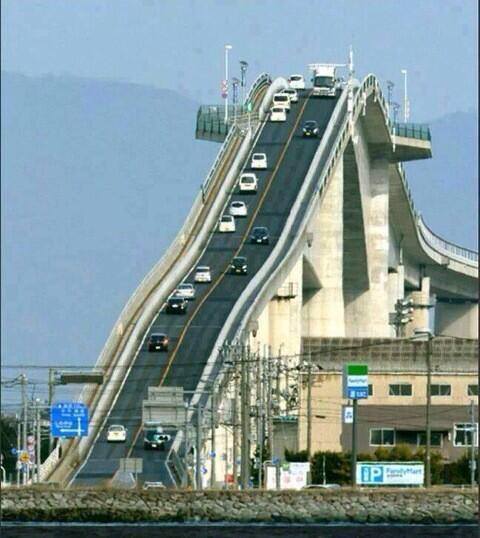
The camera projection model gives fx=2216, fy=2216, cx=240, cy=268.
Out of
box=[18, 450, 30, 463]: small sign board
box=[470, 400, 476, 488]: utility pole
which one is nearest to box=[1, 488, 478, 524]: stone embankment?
box=[470, 400, 476, 488]: utility pole

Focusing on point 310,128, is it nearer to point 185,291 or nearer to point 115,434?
point 185,291

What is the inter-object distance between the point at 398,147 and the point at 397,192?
21.0 ft

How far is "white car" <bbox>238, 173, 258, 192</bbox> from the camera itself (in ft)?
376

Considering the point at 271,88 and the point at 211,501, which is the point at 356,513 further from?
the point at 271,88

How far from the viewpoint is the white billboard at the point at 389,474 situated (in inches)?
2803

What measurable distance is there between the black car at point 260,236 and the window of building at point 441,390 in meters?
11.7

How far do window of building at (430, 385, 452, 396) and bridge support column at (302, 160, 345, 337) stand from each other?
11.9m

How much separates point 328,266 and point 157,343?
28487 mm

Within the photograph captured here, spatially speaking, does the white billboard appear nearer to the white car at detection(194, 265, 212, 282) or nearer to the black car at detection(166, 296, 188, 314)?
the black car at detection(166, 296, 188, 314)

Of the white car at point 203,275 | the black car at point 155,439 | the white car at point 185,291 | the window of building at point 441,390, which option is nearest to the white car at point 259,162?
the white car at point 203,275

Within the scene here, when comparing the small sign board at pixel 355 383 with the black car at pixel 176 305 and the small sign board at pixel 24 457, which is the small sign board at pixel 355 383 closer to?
the small sign board at pixel 24 457

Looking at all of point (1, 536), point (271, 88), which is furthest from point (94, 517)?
point (271, 88)

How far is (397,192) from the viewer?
14062cm

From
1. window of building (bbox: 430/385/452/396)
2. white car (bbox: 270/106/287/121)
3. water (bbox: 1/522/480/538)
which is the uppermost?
white car (bbox: 270/106/287/121)
